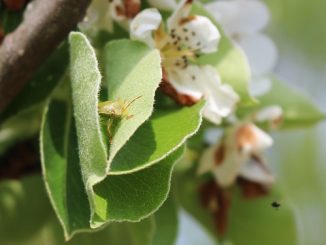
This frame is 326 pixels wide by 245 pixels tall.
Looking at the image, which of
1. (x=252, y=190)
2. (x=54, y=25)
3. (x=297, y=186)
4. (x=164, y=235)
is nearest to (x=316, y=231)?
(x=297, y=186)

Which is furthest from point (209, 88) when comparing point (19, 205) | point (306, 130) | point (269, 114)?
point (306, 130)

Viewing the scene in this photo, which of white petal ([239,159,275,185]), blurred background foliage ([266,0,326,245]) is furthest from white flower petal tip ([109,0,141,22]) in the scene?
blurred background foliage ([266,0,326,245])

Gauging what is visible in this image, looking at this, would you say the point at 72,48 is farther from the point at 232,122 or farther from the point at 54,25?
the point at 232,122

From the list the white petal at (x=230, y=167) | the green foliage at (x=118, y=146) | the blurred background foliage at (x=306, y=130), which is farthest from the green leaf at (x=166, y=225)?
the blurred background foliage at (x=306, y=130)

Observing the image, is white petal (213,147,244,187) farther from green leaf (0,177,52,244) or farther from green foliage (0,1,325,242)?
green leaf (0,177,52,244)

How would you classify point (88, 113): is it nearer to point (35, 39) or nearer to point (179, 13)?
point (35, 39)
